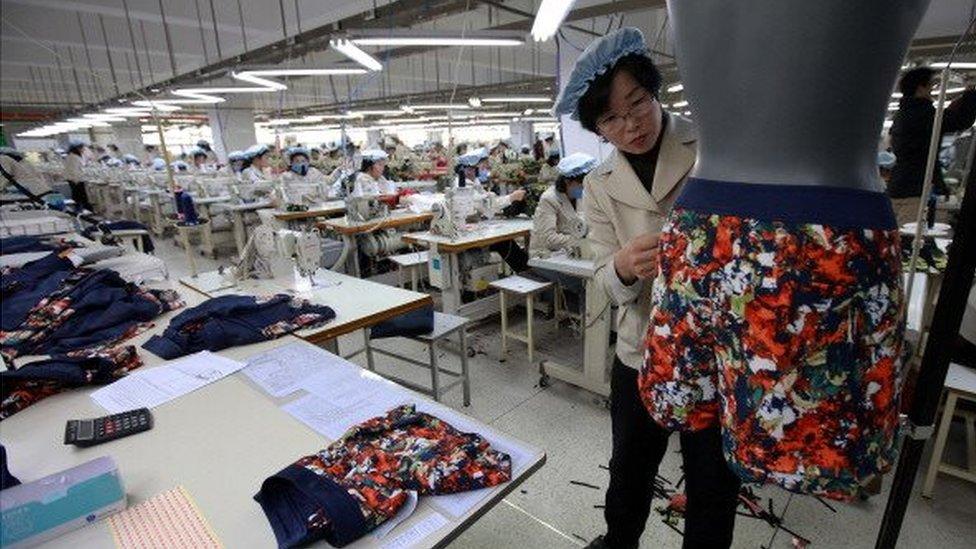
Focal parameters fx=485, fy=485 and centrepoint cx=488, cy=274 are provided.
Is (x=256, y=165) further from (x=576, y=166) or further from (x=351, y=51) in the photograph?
(x=576, y=166)

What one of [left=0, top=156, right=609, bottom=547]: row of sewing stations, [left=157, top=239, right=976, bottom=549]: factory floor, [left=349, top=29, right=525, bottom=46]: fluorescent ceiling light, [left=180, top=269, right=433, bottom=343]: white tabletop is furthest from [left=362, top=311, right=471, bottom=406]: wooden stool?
[left=349, top=29, right=525, bottom=46]: fluorescent ceiling light

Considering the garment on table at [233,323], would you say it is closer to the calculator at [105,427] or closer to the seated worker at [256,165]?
the calculator at [105,427]

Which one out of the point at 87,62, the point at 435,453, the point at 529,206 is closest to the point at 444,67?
the point at 87,62

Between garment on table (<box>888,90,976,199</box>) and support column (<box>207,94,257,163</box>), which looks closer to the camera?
garment on table (<box>888,90,976,199</box>)

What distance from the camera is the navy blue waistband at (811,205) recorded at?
717mm

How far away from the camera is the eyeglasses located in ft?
4.21

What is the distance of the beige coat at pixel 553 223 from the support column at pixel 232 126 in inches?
614

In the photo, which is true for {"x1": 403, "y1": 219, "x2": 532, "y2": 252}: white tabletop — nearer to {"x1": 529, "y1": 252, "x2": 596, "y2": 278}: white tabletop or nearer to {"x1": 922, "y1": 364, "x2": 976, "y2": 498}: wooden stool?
{"x1": 529, "y1": 252, "x2": 596, "y2": 278}: white tabletop

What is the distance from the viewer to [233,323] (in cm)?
197

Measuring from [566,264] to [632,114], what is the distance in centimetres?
209

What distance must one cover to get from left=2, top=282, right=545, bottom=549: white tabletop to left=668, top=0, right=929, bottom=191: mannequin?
0.79 meters

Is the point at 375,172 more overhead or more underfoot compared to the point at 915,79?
more underfoot

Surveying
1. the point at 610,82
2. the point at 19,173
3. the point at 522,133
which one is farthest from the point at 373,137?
the point at 610,82

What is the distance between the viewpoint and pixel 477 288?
15.2ft
